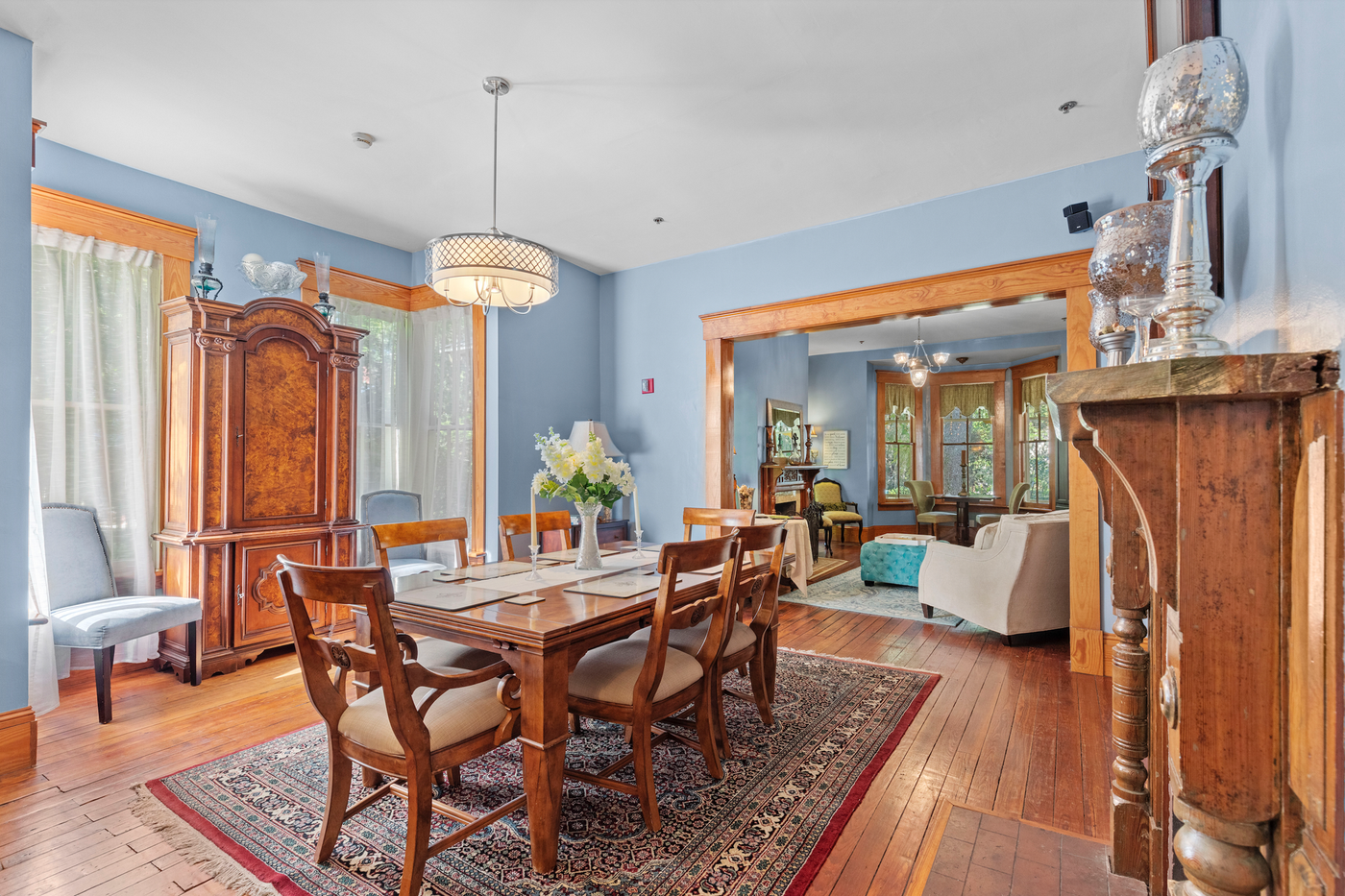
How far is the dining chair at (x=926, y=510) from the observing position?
7.92 meters

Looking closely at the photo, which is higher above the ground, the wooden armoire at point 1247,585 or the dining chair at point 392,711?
the wooden armoire at point 1247,585

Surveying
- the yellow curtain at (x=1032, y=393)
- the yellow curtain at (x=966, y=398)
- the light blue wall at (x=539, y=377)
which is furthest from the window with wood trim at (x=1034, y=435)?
the light blue wall at (x=539, y=377)

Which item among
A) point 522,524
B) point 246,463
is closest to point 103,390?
point 246,463

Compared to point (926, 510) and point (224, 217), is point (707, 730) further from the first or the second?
point (926, 510)

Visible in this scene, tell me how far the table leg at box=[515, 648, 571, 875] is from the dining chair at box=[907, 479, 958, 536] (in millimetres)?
6978

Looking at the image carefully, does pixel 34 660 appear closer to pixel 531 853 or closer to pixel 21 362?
pixel 21 362

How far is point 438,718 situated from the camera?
1.73 metres

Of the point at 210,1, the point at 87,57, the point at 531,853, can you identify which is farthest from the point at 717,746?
the point at 87,57

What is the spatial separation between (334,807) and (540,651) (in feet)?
2.54

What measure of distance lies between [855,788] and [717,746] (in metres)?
0.53

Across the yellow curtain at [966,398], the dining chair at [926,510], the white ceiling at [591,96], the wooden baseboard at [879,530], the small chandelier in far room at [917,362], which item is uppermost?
the white ceiling at [591,96]

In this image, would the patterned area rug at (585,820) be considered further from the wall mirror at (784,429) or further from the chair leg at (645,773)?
the wall mirror at (784,429)

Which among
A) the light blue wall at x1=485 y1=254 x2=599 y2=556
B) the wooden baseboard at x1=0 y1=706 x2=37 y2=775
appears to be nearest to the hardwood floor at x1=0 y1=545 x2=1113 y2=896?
the wooden baseboard at x1=0 y1=706 x2=37 y2=775

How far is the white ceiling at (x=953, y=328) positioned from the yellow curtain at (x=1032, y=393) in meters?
0.36
